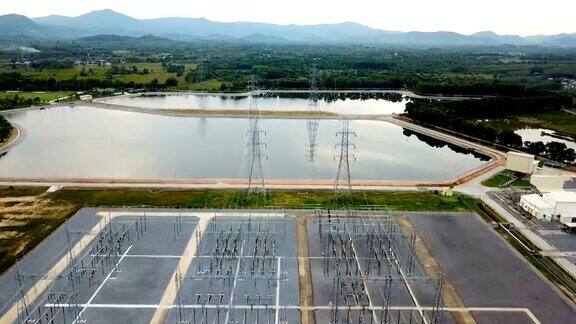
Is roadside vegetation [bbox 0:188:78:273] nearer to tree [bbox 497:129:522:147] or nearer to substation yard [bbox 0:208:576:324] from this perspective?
substation yard [bbox 0:208:576:324]

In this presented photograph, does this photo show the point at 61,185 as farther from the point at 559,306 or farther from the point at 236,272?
the point at 559,306

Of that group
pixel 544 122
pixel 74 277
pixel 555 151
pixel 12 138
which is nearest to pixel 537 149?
pixel 555 151

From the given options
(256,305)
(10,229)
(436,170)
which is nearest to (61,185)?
(10,229)

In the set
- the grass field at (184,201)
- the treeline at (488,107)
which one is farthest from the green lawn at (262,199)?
the treeline at (488,107)

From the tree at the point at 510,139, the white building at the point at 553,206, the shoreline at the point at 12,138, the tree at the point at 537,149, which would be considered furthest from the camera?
the tree at the point at 510,139

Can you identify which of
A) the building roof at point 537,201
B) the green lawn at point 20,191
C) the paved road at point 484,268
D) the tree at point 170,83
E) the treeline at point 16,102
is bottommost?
the paved road at point 484,268

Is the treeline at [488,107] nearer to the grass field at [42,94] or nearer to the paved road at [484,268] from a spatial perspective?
the paved road at [484,268]

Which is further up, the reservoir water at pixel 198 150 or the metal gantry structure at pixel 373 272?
the reservoir water at pixel 198 150
